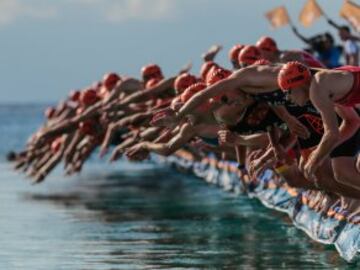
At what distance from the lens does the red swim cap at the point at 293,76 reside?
45.8 ft

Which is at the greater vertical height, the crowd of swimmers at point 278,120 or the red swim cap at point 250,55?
the red swim cap at point 250,55

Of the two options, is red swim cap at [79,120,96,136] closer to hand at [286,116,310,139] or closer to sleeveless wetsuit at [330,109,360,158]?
hand at [286,116,310,139]

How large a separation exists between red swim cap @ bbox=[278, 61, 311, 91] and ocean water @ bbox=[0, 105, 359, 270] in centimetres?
212

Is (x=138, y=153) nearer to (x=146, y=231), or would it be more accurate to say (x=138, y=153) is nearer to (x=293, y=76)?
(x=146, y=231)

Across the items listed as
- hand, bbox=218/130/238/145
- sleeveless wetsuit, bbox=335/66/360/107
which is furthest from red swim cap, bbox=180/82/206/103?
sleeveless wetsuit, bbox=335/66/360/107

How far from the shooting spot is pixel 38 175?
29.7 m

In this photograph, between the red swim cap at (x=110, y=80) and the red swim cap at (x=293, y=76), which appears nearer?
the red swim cap at (x=293, y=76)

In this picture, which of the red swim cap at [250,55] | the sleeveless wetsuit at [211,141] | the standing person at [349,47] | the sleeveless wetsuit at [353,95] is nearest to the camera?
the sleeveless wetsuit at [353,95]

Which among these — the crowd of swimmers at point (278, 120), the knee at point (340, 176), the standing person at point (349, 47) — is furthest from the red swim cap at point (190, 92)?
the standing person at point (349, 47)

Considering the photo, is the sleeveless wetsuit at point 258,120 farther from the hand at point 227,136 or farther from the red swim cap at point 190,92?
the red swim cap at point 190,92

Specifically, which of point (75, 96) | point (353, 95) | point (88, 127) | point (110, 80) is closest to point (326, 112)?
point (353, 95)

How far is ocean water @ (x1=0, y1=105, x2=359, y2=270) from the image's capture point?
52.4 feet

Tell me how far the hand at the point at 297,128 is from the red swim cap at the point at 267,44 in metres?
2.06

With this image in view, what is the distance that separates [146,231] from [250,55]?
119 inches
